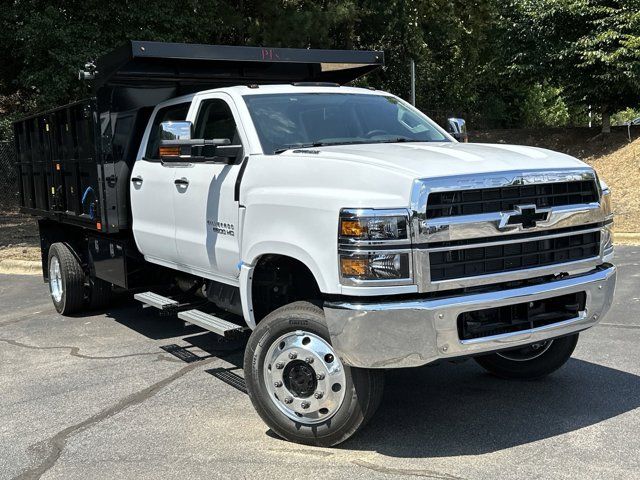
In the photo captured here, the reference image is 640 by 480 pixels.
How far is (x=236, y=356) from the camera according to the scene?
6266mm

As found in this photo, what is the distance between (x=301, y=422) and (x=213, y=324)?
1.25 m

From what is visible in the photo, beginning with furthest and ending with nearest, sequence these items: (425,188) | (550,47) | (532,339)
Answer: (550,47) < (532,339) < (425,188)

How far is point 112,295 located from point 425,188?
5.40 m

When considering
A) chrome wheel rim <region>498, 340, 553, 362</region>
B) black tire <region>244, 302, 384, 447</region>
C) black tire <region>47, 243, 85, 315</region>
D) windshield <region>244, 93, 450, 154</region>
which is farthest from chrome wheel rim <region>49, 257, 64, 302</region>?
chrome wheel rim <region>498, 340, 553, 362</region>

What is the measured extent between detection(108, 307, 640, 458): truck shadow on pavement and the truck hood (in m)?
1.61

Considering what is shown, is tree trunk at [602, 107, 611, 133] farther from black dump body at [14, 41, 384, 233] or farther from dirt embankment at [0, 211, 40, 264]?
dirt embankment at [0, 211, 40, 264]

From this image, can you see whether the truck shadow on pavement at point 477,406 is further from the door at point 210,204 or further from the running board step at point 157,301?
the door at point 210,204

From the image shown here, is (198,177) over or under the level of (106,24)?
under

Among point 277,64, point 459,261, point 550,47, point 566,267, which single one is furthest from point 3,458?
point 550,47

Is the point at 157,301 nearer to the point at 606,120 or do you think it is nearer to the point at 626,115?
the point at 606,120

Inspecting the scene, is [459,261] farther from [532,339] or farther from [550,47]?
[550,47]

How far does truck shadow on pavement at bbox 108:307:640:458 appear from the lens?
→ 4285 mm

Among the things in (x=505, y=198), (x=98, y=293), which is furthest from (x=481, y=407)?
(x=98, y=293)

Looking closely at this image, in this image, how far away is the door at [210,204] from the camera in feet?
16.4
